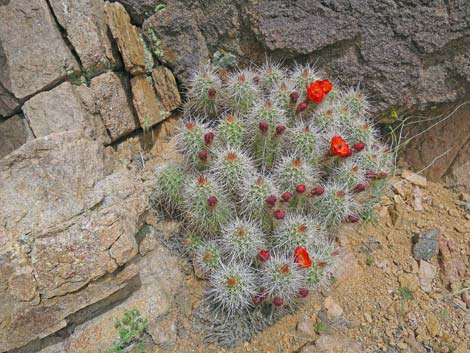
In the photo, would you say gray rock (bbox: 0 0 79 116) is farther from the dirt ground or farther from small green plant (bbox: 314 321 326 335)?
small green plant (bbox: 314 321 326 335)

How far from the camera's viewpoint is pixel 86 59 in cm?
388

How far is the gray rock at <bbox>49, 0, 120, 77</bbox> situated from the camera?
3816 mm

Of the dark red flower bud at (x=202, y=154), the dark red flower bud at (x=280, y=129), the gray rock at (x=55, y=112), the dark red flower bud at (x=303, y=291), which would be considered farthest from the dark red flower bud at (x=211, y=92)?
the dark red flower bud at (x=303, y=291)

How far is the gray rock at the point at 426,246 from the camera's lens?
3627 mm

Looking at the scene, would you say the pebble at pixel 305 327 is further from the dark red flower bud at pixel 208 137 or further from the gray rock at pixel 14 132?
the gray rock at pixel 14 132

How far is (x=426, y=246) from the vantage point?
11.9 feet

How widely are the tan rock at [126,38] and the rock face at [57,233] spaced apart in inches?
44.3

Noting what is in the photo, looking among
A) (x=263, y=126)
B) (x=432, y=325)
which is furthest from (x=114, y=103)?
(x=432, y=325)

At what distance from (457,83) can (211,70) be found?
2271 millimetres

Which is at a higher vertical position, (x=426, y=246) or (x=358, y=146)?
(x=358, y=146)

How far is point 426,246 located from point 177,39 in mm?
2974

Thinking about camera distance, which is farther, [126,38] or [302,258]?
[126,38]

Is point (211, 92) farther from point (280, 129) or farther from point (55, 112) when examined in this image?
point (55, 112)

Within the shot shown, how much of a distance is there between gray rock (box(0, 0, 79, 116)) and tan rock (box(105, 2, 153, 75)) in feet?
1.66
